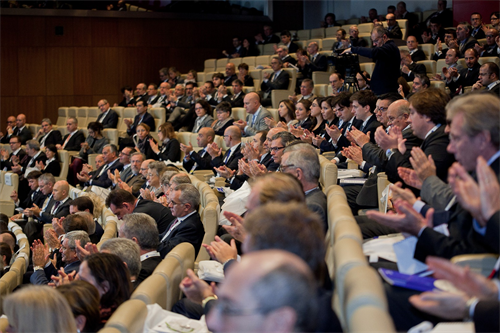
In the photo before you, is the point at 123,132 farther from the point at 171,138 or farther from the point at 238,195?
the point at 238,195

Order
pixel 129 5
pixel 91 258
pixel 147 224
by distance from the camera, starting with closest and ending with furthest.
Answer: pixel 91 258 → pixel 147 224 → pixel 129 5

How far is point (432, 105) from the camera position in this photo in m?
2.19

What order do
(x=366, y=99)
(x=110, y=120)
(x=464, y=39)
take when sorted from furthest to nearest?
(x=110, y=120), (x=464, y=39), (x=366, y=99)

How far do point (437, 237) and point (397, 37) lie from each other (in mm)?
6216

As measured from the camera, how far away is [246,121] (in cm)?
627

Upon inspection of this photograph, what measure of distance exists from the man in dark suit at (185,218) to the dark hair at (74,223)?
78cm

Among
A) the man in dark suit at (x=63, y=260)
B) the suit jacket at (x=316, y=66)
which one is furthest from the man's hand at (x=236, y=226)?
the suit jacket at (x=316, y=66)

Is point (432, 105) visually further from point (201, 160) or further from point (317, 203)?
point (201, 160)

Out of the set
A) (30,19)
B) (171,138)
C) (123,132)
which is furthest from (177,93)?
(30,19)

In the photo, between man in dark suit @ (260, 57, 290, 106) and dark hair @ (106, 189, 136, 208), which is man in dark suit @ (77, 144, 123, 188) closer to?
man in dark suit @ (260, 57, 290, 106)

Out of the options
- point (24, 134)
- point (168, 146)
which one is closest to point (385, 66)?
point (168, 146)

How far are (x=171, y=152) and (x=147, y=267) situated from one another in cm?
353

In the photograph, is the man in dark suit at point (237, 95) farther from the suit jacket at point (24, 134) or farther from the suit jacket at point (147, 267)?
the suit jacket at point (147, 267)

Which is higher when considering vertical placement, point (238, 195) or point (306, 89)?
point (306, 89)
